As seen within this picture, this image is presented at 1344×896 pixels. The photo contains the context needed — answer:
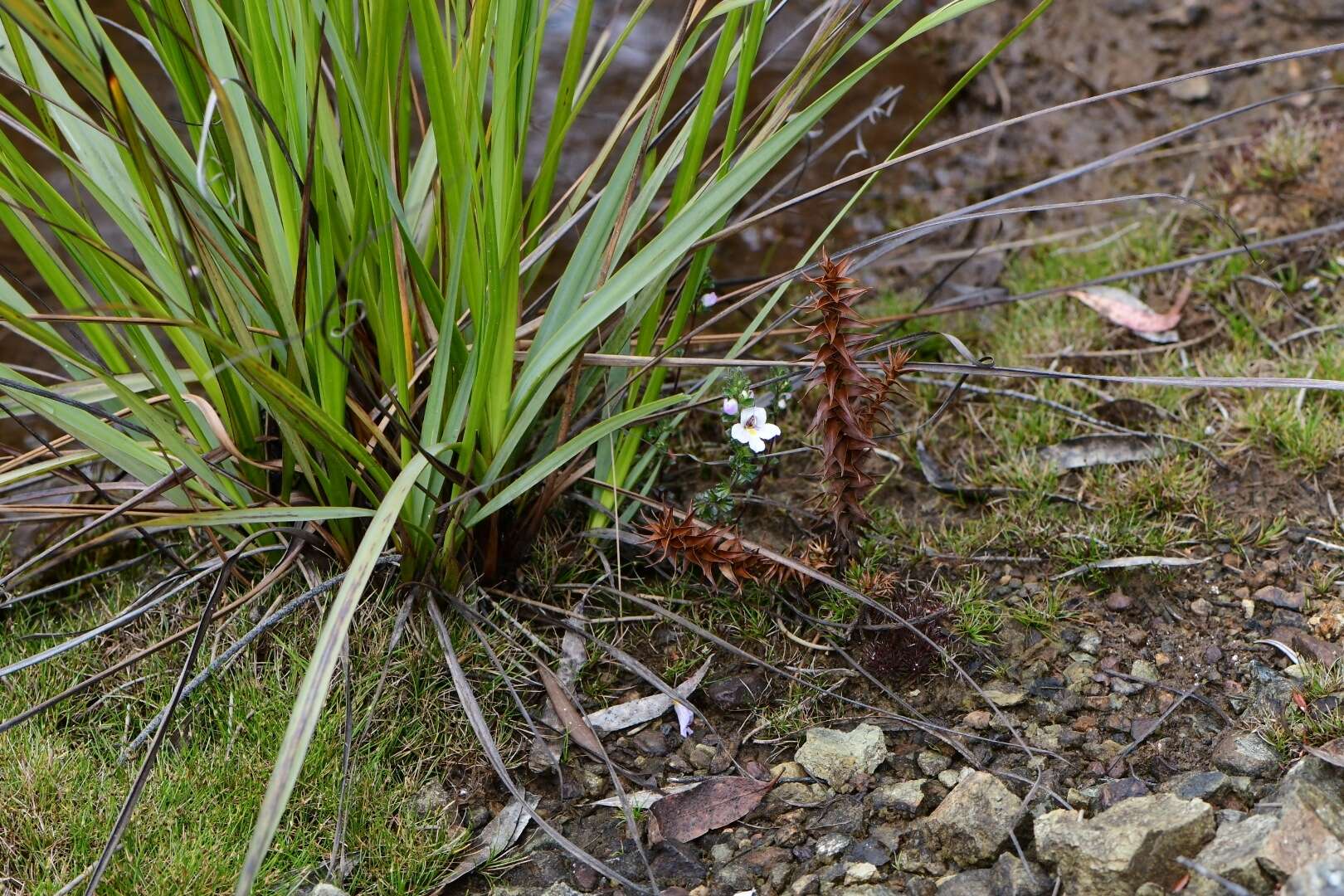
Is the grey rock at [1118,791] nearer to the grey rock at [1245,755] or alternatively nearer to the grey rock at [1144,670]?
the grey rock at [1245,755]

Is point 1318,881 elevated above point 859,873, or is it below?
above

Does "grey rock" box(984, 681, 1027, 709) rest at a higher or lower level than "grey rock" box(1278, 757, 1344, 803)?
lower

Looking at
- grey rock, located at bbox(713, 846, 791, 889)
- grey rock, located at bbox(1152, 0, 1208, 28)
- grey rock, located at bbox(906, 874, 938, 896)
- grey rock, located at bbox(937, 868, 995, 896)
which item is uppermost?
grey rock, located at bbox(1152, 0, 1208, 28)

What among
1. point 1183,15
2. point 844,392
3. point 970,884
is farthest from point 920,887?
point 1183,15

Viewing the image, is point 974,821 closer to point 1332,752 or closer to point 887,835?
point 887,835

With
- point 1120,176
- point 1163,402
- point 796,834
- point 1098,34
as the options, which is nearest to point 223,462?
point 796,834

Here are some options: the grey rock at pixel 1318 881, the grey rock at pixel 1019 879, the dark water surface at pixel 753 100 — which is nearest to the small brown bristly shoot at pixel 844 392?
the grey rock at pixel 1019 879

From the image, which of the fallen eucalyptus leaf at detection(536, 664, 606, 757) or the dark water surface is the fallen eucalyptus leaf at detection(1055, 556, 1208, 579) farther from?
the dark water surface

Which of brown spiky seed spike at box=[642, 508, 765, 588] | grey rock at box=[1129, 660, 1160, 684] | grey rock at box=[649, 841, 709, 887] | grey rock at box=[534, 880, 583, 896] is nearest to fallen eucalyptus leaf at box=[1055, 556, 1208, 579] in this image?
grey rock at box=[1129, 660, 1160, 684]
